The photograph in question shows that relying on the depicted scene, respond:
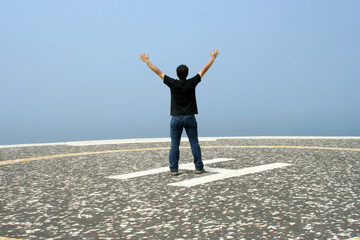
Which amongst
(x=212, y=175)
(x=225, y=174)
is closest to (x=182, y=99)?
(x=212, y=175)

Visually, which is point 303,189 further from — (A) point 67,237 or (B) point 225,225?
(A) point 67,237

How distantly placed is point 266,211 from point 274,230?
0.73 m

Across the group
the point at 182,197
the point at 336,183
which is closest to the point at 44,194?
the point at 182,197

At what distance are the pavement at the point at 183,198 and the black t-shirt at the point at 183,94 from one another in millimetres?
1118

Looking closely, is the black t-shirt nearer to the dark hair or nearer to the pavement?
the dark hair

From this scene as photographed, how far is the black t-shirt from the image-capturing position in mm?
7172

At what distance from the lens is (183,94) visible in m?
7.22

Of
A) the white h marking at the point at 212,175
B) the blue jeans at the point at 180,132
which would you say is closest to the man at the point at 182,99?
the blue jeans at the point at 180,132

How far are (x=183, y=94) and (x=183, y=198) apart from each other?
7.02 feet

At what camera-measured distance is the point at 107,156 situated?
10633mm

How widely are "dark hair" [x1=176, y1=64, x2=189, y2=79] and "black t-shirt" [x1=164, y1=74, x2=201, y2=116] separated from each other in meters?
0.12

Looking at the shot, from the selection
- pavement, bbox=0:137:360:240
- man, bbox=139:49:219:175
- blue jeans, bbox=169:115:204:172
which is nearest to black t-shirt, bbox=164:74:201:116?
man, bbox=139:49:219:175

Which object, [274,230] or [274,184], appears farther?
[274,184]

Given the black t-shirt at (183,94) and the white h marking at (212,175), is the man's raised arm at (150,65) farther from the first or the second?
the white h marking at (212,175)
